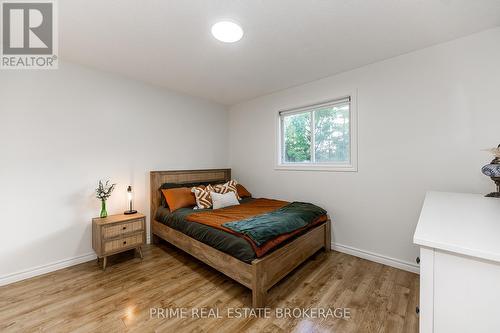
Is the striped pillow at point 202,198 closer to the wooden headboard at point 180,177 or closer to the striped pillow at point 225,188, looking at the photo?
the striped pillow at point 225,188

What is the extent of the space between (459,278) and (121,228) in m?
2.78

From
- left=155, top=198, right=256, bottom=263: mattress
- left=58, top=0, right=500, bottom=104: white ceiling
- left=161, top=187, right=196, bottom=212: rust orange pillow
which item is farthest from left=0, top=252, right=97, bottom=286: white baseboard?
left=58, top=0, right=500, bottom=104: white ceiling

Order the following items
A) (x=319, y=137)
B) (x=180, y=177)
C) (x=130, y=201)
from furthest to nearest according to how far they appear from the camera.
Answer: (x=180, y=177), (x=319, y=137), (x=130, y=201)

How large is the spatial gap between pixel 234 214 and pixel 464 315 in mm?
1992

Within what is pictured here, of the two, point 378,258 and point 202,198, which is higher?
point 202,198

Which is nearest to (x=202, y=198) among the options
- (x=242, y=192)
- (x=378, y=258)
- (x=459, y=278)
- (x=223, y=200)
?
(x=223, y=200)

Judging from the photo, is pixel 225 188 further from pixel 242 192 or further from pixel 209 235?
pixel 209 235

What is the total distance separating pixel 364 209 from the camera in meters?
2.49

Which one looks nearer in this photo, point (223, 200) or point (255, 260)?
point (255, 260)

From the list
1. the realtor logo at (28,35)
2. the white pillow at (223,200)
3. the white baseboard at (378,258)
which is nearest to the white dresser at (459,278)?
the white baseboard at (378,258)

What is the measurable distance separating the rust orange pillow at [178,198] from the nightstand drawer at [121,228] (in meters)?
0.44

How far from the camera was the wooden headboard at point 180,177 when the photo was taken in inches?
119

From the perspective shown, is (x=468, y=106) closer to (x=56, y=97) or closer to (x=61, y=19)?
(x=61, y=19)

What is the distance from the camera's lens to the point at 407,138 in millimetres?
2197
